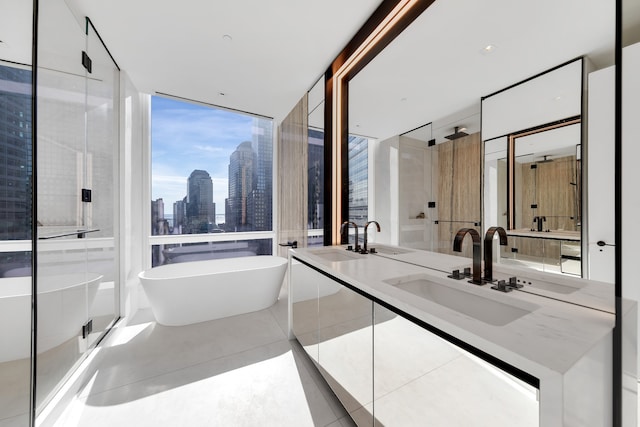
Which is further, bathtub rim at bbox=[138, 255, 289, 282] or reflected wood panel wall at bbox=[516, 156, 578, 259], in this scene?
bathtub rim at bbox=[138, 255, 289, 282]

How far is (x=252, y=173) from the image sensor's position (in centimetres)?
391

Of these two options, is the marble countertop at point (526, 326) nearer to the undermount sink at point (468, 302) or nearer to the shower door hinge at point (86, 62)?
the undermount sink at point (468, 302)

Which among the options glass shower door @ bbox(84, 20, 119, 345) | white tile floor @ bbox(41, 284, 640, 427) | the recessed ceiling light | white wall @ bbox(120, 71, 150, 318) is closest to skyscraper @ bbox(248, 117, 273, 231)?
white wall @ bbox(120, 71, 150, 318)

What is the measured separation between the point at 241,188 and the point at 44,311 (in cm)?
263

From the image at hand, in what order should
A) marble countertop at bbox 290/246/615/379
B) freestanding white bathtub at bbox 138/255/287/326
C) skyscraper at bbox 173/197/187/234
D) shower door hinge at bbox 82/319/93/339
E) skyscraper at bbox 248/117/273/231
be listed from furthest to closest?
1. skyscraper at bbox 248/117/273/231
2. skyscraper at bbox 173/197/187/234
3. freestanding white bathtub at bbox 138/255/287/326
4. shower door hinge at bbox 82/319/93/339
5. marble countertop at bbox 290/246/615/379

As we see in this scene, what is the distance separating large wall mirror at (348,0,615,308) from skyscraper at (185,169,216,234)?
2830mm

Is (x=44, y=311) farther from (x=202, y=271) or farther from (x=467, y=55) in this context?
(x=467, y=55)

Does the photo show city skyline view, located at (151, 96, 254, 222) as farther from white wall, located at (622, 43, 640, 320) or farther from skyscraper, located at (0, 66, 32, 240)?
white wall, located at (622, 43, 640, 320)

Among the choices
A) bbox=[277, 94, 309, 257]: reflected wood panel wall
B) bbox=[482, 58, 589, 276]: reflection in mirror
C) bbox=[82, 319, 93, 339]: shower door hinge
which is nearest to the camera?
bbox=[482, 58, 589, 276]: reflection in mirror

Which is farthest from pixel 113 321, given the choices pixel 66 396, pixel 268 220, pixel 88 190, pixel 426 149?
pixel 426 149

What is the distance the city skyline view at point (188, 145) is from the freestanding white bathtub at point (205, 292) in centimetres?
112

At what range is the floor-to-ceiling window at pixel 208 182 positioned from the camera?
336 cm

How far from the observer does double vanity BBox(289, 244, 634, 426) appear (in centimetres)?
55

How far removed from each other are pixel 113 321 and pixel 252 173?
97.7 inches
